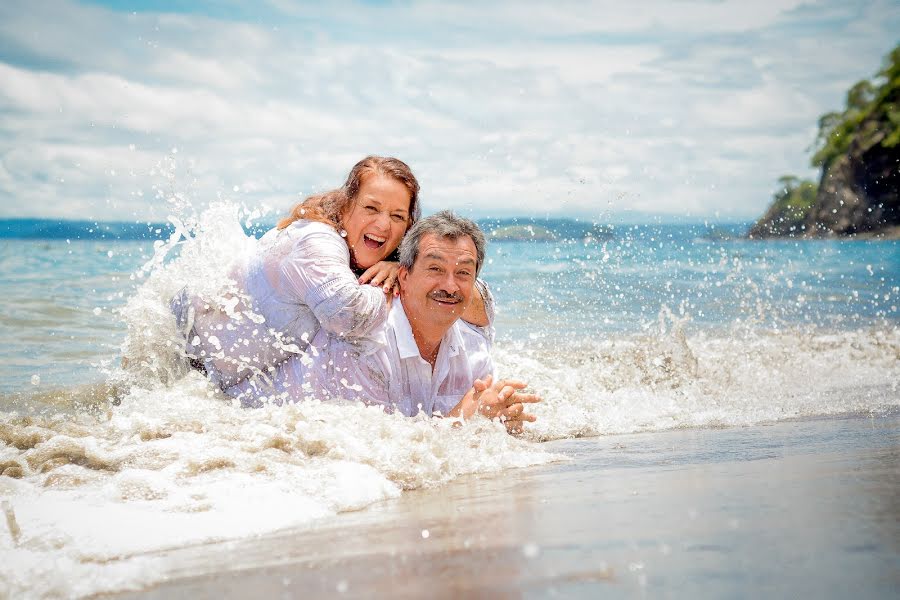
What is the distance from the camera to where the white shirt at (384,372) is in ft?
16.6

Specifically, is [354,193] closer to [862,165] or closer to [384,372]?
[384,372]

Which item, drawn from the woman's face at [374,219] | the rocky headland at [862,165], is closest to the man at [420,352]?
the woman's face at [374,219]

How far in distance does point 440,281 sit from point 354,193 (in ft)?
3.49

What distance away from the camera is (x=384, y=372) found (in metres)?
5.06

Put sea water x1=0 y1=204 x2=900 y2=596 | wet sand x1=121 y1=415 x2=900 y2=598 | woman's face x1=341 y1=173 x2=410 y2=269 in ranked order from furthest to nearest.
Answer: woman's face x1=341 y1=173 x2=410 y2=269 < sea water x1=0 y1=204 x2=900 y2=596 < wet sand x1=121 y1=415 x2=900 y2=598

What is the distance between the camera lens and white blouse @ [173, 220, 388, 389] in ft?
16.1

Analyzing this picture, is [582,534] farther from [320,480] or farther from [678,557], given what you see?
[320,480]

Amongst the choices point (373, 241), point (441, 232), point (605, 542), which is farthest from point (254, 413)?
point (605, 542)

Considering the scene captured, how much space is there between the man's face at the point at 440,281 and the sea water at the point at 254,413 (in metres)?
0.61

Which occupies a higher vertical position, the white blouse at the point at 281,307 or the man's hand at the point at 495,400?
the white blouse at the point at 281,307

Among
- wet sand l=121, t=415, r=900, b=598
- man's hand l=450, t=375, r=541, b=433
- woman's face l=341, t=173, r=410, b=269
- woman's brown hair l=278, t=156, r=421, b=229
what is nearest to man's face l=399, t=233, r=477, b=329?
man's hand l=450, t=375, r=541, b=433

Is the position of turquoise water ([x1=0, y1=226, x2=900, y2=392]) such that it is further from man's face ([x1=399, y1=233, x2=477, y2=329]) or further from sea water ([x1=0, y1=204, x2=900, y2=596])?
man's face ([x1=399, y1=233, x2=477, y2=329])

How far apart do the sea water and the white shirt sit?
21 centimetres

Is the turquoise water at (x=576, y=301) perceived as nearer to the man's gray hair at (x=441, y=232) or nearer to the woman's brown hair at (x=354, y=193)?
the woman's brown hair at (x=354, y=193)
